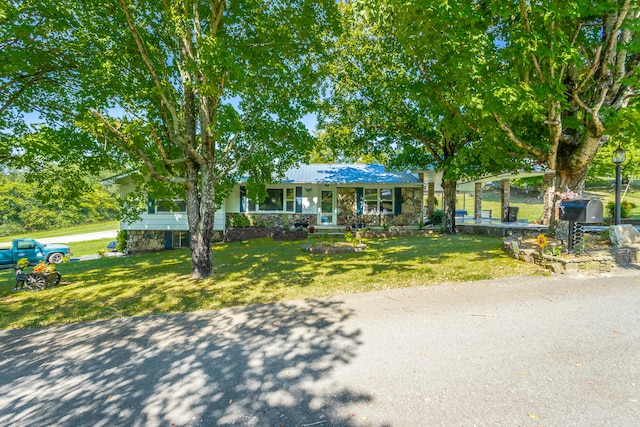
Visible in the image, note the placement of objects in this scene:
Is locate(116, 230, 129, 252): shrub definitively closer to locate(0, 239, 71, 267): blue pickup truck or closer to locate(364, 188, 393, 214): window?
locate(0, 239, 71, 267): blue pickup truck

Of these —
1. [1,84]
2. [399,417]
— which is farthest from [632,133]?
[1,84]

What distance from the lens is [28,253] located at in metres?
14.8

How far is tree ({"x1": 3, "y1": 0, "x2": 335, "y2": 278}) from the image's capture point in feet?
20.6

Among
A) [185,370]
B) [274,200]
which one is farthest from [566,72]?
[274,200]

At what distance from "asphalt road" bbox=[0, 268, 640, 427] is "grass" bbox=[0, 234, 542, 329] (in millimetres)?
565

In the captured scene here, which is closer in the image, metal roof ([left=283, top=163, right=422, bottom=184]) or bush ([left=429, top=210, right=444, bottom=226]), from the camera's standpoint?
metal roof ([left=283, top=163, right=422, bottom=184])

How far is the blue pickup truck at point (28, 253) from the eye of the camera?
1411 centimetres

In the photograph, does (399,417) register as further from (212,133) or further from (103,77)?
(103,77)

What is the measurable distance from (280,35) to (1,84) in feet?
21.7

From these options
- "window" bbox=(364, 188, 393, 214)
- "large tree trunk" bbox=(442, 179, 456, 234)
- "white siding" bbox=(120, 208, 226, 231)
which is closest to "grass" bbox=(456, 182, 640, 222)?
"window" bbox=(364, 188, 393, 214)

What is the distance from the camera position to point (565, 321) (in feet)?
13.4

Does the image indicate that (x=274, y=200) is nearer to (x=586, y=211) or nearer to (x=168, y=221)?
(x=168, y=221)

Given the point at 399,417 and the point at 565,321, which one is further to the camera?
the point at 565,321

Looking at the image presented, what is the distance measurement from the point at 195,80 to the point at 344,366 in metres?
6.31
